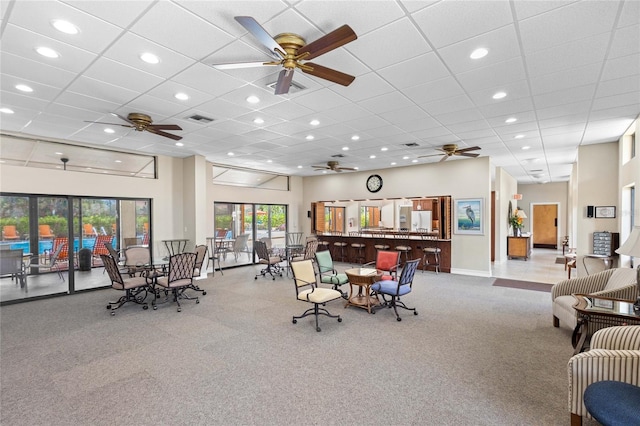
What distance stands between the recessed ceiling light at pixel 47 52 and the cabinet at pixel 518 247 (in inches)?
506

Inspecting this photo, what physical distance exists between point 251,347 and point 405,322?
233 cm

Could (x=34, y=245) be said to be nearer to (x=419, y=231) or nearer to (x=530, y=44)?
(x=530, y=44)

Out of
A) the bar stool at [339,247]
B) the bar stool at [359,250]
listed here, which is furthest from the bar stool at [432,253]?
the bar stool at [339,247]

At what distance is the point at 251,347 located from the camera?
3822mm

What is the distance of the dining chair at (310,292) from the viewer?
4578 millimetres

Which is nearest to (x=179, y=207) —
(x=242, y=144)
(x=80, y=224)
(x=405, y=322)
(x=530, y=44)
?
(x=80, y=224)

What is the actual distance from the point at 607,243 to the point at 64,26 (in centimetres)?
903

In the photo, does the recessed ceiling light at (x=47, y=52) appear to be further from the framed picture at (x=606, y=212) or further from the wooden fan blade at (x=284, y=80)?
the framed picture at (x=606, y=212)

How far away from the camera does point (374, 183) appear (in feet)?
34.6

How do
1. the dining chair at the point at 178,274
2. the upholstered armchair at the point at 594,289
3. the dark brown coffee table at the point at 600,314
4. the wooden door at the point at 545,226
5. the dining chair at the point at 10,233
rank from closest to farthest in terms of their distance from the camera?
1. the dark brown coffee table at the point at 600,314
2. the upholstered armchair at the point at 594,289
3. the dining chair at the point at 178,274
4. the dining chair at the point at 10,233
5. the wooden door at the point at 545,226

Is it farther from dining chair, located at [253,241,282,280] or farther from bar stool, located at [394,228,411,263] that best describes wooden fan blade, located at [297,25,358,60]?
bar stool, located at [394,228,411,263]

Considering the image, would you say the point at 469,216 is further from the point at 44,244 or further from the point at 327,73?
the point at 44,244

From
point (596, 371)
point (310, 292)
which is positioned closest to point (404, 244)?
point (310, 292)

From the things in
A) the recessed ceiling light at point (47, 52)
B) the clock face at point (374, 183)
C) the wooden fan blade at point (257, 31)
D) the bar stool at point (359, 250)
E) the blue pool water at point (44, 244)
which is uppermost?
the recessed ceiling light at point (47, 52)
